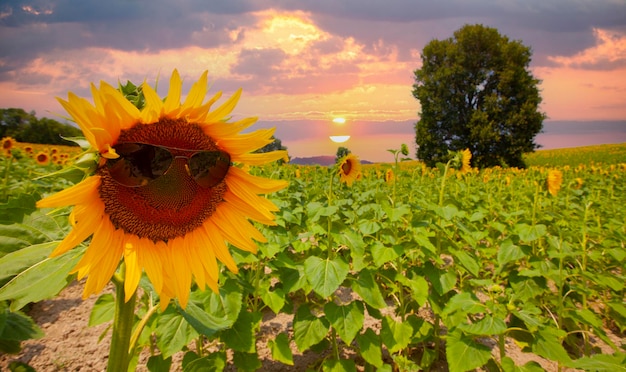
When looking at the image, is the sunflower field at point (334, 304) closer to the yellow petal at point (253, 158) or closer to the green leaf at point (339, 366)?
the green leaf at point (339, 366)

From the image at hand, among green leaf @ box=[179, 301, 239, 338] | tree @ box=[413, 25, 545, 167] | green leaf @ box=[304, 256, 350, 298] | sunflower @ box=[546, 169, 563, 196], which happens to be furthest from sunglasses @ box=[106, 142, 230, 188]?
tree @ box=[413, 25, 545, 167]

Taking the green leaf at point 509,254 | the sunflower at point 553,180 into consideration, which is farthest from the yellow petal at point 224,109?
the sunflower at point 553,180

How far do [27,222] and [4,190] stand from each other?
4.33 metres

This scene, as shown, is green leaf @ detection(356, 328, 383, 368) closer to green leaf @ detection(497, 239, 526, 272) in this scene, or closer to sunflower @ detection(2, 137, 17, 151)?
green leaf @ detection(497, 239, 526, 272)

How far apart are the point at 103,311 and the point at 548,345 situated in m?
2.52

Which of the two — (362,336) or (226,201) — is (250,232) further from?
(362,336)

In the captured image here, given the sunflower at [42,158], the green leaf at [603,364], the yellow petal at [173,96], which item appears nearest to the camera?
the yellow petal at [173,96]

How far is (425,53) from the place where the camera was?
32062mm

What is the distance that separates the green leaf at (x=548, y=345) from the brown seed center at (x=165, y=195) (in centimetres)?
232

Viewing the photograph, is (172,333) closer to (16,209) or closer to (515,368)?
(16,209)

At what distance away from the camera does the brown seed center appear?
0.86m

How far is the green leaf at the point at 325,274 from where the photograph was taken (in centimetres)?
224

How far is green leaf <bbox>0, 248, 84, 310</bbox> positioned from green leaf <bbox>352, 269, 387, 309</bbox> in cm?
179

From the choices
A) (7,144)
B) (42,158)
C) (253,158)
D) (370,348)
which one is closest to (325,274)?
(370,348)
